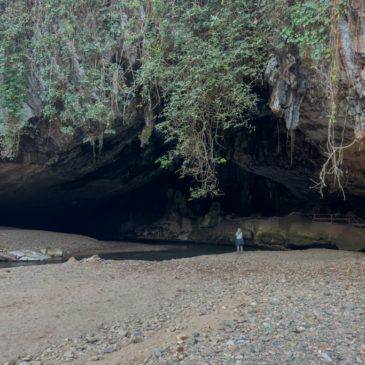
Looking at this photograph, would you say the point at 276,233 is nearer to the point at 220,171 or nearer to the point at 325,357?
the point at 220,171

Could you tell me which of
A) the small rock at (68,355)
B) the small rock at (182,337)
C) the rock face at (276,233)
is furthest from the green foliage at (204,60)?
the rock face at (276,233)

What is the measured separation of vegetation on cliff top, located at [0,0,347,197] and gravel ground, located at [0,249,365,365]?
406 centimetres

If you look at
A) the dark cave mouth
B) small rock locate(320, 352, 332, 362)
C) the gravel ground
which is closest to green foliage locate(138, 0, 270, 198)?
the gravel ground

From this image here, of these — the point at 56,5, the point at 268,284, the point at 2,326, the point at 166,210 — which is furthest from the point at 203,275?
the point at 166,210

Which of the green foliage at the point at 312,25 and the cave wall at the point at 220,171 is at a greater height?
the green foliage at the point at 312,25

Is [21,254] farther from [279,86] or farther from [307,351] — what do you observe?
[307,351]

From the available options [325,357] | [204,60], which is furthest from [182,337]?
[204,60]

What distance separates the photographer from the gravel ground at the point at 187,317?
11.8ft

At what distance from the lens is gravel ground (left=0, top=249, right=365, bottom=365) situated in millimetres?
3586

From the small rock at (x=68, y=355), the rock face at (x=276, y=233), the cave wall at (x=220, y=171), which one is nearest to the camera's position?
the small rock at (x=68, y=355)

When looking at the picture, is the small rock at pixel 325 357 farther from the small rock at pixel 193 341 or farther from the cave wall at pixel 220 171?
the cave wall at pixel 220 171

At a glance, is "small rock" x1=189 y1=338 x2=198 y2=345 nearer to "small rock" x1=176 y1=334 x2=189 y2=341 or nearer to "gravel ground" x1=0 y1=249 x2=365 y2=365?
"gravel ground" x1=0 y1=249 x2=365 y2=365

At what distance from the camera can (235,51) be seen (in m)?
9.80

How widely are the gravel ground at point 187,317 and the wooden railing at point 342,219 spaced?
7.25 meters
